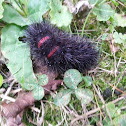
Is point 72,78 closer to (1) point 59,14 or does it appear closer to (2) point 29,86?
(2) point 29,86

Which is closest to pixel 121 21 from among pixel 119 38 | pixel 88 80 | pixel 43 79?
pixel 119 38

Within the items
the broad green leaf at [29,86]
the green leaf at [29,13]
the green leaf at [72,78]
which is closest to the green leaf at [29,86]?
the broad green leaf at [29,86]

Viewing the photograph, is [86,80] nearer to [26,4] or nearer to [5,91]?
[5,91]

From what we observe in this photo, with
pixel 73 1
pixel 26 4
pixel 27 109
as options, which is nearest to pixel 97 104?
pixel 27 109

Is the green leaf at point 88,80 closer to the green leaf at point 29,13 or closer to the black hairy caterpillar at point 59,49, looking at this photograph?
the black hairy caterpillar at point 59,49

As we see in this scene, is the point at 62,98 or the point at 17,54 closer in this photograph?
the point at 62,98
